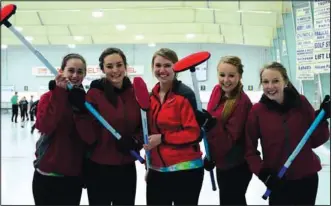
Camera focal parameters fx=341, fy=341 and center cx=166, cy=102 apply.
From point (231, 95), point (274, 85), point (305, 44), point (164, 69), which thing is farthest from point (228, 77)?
point (305, 44)

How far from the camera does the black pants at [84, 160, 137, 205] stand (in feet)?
7.00

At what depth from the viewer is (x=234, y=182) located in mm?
2279

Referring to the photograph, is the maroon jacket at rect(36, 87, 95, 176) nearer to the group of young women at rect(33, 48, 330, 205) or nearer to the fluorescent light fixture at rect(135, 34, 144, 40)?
the group of young women at rect(33, 48, 330, 205)

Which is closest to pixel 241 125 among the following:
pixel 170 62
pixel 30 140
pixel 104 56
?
pixel 170 62

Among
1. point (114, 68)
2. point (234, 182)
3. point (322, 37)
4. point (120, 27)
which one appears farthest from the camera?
point (120, 27)

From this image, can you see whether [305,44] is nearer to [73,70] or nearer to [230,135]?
[230,135]

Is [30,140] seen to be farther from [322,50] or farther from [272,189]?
[272,189]

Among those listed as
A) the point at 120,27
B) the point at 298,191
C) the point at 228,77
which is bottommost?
the point at 298,191

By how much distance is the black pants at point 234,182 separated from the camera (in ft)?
7.46

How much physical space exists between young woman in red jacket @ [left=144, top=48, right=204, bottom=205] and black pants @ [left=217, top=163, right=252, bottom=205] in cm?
23

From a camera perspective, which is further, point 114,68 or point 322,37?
point 322,37

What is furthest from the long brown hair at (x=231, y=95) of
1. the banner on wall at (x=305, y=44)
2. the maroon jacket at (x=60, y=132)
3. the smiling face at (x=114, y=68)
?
the banner on wall at (x=305, y=44)

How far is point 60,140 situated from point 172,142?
68 centimetres

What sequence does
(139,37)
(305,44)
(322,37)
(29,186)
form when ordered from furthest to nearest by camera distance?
1. (139,37)
2. (305,44)
3. (322,37)
4. (29,186)
